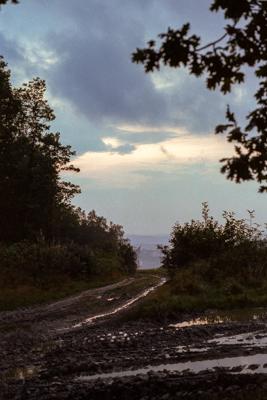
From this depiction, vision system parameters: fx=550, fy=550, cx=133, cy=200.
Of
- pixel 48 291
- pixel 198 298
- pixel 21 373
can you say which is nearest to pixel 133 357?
pixel 21 373

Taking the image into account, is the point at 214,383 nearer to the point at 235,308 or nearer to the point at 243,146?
the point at 243,146

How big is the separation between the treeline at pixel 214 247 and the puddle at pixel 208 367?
21821 mm

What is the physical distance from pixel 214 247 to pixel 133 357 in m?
27.3

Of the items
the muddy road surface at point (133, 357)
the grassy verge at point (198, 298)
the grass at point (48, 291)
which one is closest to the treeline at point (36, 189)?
the grass at point (48, 291)

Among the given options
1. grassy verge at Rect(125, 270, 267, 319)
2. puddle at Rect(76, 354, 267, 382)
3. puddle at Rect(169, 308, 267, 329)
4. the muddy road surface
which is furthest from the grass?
puddle at Rect(76, 354, 267, 382)

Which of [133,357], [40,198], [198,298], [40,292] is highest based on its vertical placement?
[40,198]

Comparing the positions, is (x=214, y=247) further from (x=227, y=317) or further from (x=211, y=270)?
(x=227, y=317)

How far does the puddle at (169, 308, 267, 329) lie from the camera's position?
68.4 ft

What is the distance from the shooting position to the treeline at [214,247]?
3632cm

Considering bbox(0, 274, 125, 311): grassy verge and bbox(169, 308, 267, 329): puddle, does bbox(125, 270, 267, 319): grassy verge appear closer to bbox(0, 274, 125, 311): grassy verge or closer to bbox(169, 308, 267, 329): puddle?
bbox(169, 308, 267, 329): puddle

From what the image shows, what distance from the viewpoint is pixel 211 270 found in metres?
34.8

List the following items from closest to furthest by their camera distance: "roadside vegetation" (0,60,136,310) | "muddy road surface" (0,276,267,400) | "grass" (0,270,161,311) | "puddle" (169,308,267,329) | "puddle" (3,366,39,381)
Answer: "muddy road surface" (0,276,267,400)
"puddle" (3,366,39,381)
"puddle" (169,308,267,329)
"grass" (0,270,161,311)
"roadside vegetation" (0,60,136,310)

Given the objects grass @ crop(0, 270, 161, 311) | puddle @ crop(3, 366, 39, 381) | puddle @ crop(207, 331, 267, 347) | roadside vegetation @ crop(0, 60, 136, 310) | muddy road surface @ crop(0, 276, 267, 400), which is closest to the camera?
muddy road surface @ crop(0, 276, 267, 400)

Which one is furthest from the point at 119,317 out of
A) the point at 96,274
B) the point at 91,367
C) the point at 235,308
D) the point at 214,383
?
the point at 96,274
